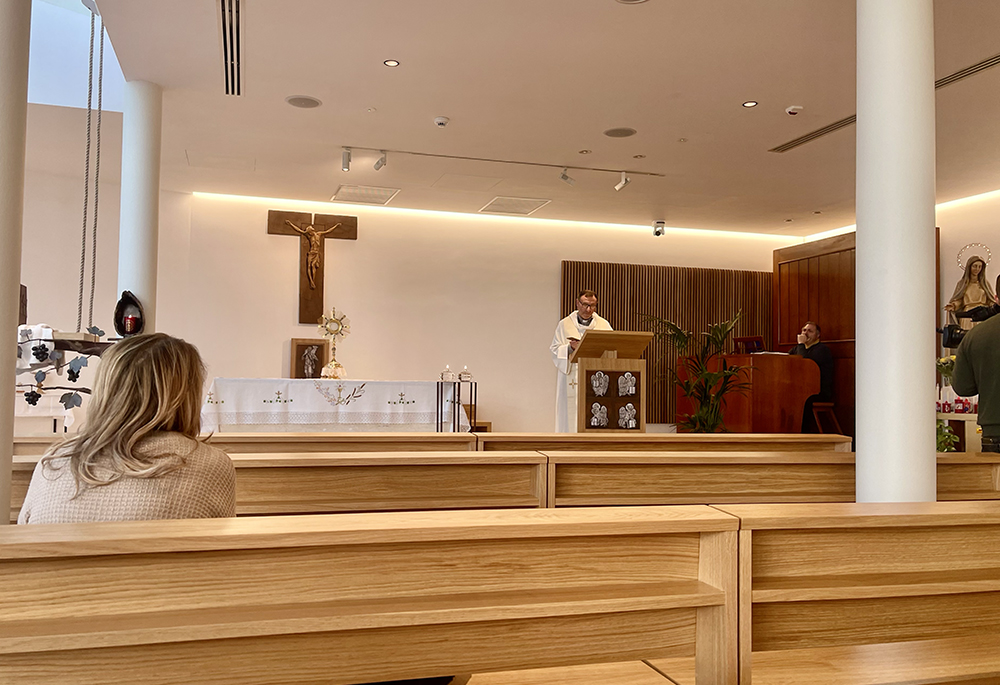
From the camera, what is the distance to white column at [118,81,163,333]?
5430 millimetres

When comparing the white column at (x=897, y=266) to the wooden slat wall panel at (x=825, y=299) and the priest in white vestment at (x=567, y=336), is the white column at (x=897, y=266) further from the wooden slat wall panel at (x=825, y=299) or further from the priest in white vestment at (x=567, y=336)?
the wooden slat wall panel at (x=825, y=299)

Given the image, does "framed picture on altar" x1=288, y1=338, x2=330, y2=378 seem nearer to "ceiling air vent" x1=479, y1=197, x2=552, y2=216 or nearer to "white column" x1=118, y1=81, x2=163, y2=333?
"ceiling air vent" x1=479, y1=197, x2=552, y2=216

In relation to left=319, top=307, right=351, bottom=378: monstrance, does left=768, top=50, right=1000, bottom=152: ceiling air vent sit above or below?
above

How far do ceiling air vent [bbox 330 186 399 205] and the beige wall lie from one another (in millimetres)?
547

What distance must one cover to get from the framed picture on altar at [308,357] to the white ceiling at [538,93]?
1.76m

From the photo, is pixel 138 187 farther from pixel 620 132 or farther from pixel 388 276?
pixel 388 276

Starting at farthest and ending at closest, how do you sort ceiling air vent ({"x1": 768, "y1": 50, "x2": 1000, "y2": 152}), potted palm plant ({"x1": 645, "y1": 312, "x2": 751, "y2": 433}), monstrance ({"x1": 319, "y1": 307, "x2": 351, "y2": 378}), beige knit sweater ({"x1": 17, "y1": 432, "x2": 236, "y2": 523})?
potted palm plant ({"x1": 645, "y1": 312, "x2": 751, "y2": 433}) < monstrance ({"x1": 319, "y1": 307, "x2": 351, "y2": 378}) < ceiling air vent ({"x1": 768, "y1": 50, "x2": 1000, "y2": 152}) < beige knit sweater ({"x1": 17, "y1": 432, "x2": 236, "y2": 523})

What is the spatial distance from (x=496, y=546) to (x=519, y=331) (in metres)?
8.41

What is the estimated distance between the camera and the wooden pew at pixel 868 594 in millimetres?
1739

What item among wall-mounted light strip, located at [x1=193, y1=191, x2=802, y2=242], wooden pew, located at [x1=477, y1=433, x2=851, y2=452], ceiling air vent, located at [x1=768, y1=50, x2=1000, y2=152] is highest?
wall-mounted light strip, located at [x1=193, y1=191, x2=802, y2=242]

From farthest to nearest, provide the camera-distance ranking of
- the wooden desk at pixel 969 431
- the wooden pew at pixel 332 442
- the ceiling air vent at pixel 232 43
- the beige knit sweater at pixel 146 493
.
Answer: the wooden desk at pixel 969 431, the ceiling air vent at pixel 232 43, the wooden pew at pixel 332 442, the beige knit sweater at pixel 146 493

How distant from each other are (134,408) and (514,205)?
294 inches

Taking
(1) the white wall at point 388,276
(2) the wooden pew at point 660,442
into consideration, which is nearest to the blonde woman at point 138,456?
(2) the wooden pew at point 660,442

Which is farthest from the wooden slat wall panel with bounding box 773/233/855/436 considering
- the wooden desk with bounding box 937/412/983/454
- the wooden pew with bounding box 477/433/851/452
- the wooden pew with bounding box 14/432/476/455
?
the wooden pew with bounding box 14/432/476/455
